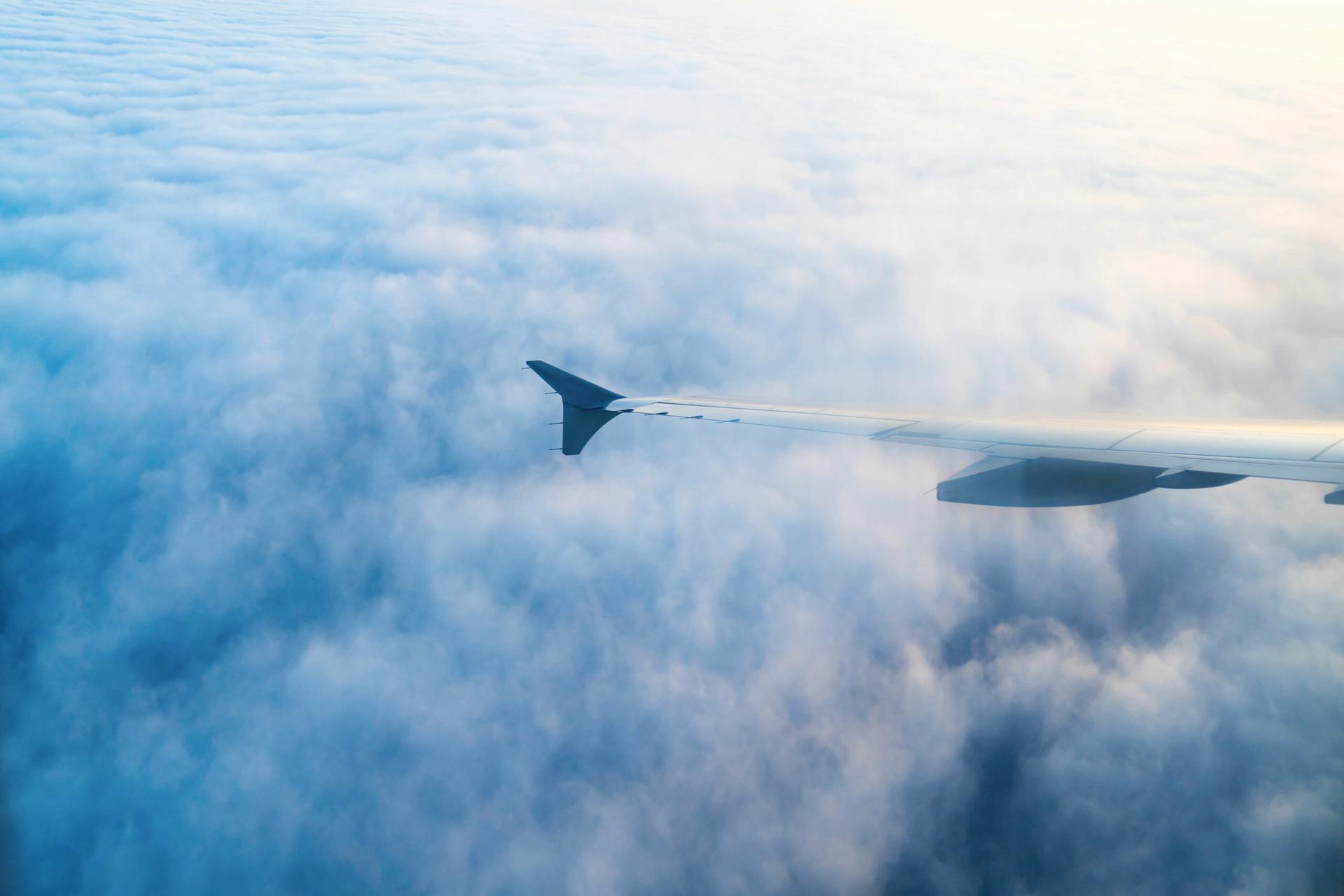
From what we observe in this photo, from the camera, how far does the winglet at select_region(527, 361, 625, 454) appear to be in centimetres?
984

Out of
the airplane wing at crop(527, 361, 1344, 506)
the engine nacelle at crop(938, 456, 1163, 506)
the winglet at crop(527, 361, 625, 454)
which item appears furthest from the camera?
the winglet at crop(527, 361, 625, 454)

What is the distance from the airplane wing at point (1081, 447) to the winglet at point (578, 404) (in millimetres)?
354

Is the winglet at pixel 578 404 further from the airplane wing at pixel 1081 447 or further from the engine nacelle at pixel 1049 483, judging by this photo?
the engine nacelle at pixel 1049 483

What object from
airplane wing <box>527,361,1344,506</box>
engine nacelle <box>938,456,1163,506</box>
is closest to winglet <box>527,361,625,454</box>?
airplane wing <box>527,361,1344,506</box>

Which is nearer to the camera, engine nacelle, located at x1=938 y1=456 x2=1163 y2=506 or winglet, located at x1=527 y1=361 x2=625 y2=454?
engine nacelle, located at x1=938 y1=456 x2=1163 y2=506

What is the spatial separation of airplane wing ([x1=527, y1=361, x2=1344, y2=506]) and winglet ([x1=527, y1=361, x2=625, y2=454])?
0.35 metres

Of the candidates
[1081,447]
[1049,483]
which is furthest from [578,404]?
[1081,447]

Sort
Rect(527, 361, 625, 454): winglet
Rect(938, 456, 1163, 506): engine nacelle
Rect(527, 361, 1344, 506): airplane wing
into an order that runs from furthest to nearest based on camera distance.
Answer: Rect(527, 361, 625, 454): winglet, Rect(938, 456, 1163, 506): engine nacelle, Rect(527, 361, 1344, 506): airplane wing

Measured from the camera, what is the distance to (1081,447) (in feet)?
21.4

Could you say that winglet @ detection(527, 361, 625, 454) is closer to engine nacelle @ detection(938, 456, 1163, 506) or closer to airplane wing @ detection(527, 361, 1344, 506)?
airplane wing @ detection(527, 361, 1344, 506)

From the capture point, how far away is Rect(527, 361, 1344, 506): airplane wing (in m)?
5.60

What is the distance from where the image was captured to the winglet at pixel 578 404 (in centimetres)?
984

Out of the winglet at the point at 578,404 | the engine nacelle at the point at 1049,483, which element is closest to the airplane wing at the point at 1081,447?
the engine nacelle at the point at 1049,483

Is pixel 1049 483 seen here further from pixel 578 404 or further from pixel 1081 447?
pixel 578 404
